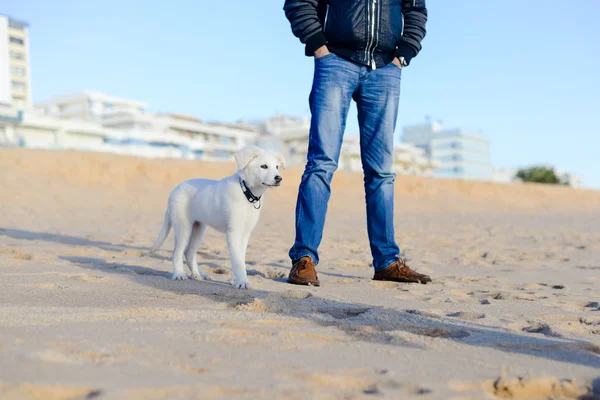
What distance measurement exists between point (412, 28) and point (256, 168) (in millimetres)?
1541

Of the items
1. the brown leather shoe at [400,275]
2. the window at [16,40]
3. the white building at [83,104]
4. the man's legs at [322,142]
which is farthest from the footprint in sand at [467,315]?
the window at [16,40]

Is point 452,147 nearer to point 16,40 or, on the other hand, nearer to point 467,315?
point 16,40

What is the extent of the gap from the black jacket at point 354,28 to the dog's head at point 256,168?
863 millimetres

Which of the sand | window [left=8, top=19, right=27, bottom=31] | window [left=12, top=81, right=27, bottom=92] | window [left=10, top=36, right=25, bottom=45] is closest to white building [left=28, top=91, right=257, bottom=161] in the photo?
window [left=12, top=81, right=27, bottom=92]

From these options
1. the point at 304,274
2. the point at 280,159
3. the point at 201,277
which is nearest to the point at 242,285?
the point at 304,274

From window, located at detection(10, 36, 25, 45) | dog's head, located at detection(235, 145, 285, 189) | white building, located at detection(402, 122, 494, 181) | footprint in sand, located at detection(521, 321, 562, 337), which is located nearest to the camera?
footprint in sand, located at detection(521, 321, 562, 337)

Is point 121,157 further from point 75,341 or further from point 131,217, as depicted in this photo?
point 75,341

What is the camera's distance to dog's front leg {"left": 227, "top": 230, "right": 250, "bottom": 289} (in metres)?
3.22

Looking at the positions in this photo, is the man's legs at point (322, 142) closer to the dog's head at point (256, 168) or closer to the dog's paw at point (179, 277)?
the dog's head at point (256, 168)

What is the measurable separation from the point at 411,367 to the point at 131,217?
409 inches

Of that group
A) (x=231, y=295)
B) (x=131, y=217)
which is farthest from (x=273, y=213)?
(x=231, y=295)

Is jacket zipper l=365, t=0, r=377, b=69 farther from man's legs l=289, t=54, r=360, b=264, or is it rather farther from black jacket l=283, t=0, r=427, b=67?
man's legs l=289, t=54, r=360, b=264

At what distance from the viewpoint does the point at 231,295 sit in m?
2.91

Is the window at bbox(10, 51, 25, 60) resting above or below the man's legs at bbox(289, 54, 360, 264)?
above
